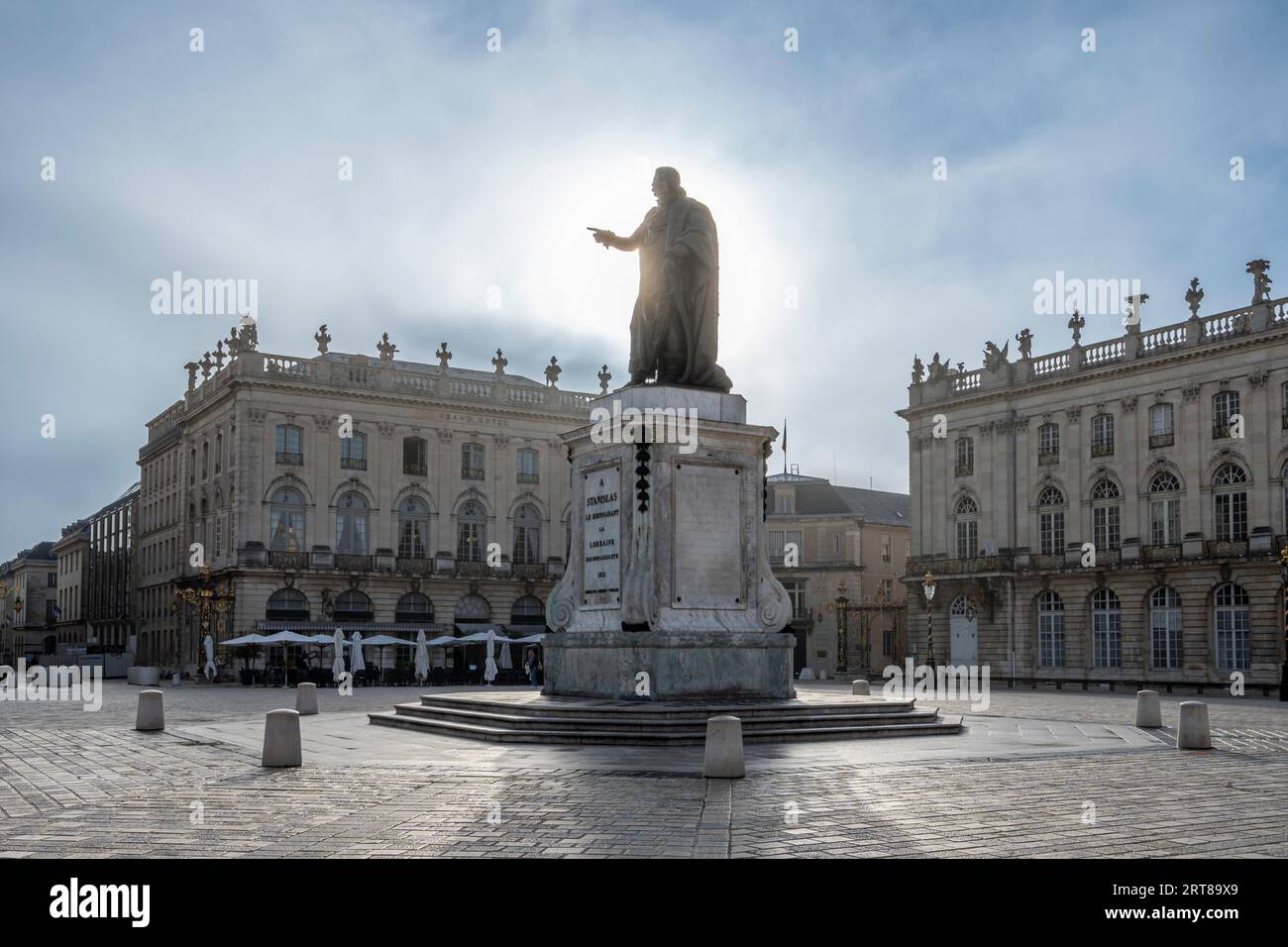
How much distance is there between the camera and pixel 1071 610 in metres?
57.1

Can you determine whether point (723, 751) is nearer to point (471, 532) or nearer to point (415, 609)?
point (415, 609)

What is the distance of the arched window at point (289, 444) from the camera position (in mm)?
63375

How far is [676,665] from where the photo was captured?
17609mm

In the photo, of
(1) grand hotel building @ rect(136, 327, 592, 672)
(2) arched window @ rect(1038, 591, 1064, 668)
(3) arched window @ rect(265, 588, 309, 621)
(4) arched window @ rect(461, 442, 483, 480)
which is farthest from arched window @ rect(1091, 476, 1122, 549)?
(3) arched window @ rect(265, 588, 309, 621)

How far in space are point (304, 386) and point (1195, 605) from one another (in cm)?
3990

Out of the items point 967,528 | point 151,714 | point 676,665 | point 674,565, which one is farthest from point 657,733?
point 967,528

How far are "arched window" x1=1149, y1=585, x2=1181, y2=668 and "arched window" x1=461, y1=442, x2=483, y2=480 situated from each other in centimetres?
3236

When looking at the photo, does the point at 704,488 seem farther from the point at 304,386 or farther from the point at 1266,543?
the point at 304,386

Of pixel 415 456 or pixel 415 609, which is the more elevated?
pixel 415 456

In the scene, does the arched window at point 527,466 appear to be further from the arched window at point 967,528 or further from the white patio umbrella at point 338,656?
the white patio umbrella at point 338,656

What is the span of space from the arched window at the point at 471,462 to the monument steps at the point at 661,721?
162ft

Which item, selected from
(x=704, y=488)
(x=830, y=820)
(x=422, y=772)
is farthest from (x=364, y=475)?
(x=830, y=820)

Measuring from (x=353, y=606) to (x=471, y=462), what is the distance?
959cm

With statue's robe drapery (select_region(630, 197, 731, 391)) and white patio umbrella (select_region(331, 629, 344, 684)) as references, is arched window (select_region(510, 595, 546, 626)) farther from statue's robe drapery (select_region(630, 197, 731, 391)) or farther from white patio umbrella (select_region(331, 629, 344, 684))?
statue's robe drapery (select_region(630, 197, 731, 391))
